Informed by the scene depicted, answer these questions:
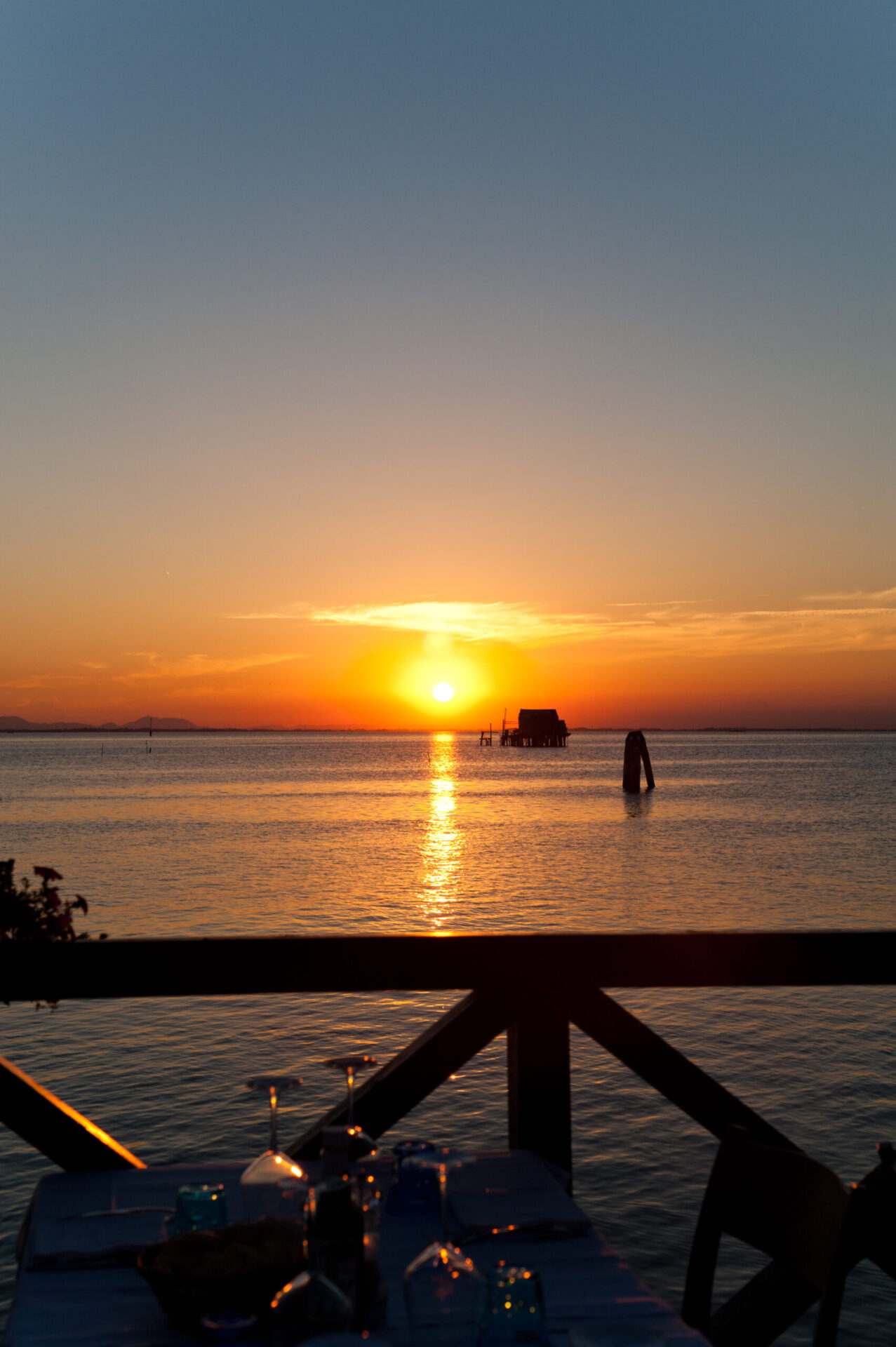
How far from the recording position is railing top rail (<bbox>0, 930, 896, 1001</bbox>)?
2932mm

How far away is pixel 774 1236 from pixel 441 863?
23.6 m

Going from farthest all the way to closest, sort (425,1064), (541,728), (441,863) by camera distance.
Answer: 1. (541,728)
2. (441,863)
3. (425,1064)

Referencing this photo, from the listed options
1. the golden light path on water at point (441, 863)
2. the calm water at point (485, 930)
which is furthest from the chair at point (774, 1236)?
the golden light path on water at point (441, 863)

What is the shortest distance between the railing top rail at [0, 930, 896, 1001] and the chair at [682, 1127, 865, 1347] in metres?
0.66

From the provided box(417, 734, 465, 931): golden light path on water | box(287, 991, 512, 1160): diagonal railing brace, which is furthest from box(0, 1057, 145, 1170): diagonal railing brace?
box(417, 734, 465, 931): golden light path on water

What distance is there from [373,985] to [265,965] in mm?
292

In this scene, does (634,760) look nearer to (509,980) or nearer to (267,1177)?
(509,980)

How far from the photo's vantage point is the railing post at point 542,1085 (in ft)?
9.75

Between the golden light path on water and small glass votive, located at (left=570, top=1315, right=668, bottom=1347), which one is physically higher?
small glass votive, located at (left=570, top=1315, right=668, bottom=1347)

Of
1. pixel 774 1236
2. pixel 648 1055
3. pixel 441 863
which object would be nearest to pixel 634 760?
pixel 441 863

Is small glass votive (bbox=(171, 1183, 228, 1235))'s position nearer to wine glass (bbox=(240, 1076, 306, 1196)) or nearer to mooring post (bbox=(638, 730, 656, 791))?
wine glass (bbox=(240, 1076, 306, 1196))

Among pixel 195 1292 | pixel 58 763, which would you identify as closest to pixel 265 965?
pixel 195 1292

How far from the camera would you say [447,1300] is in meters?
1.73

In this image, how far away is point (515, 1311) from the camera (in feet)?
5.11
